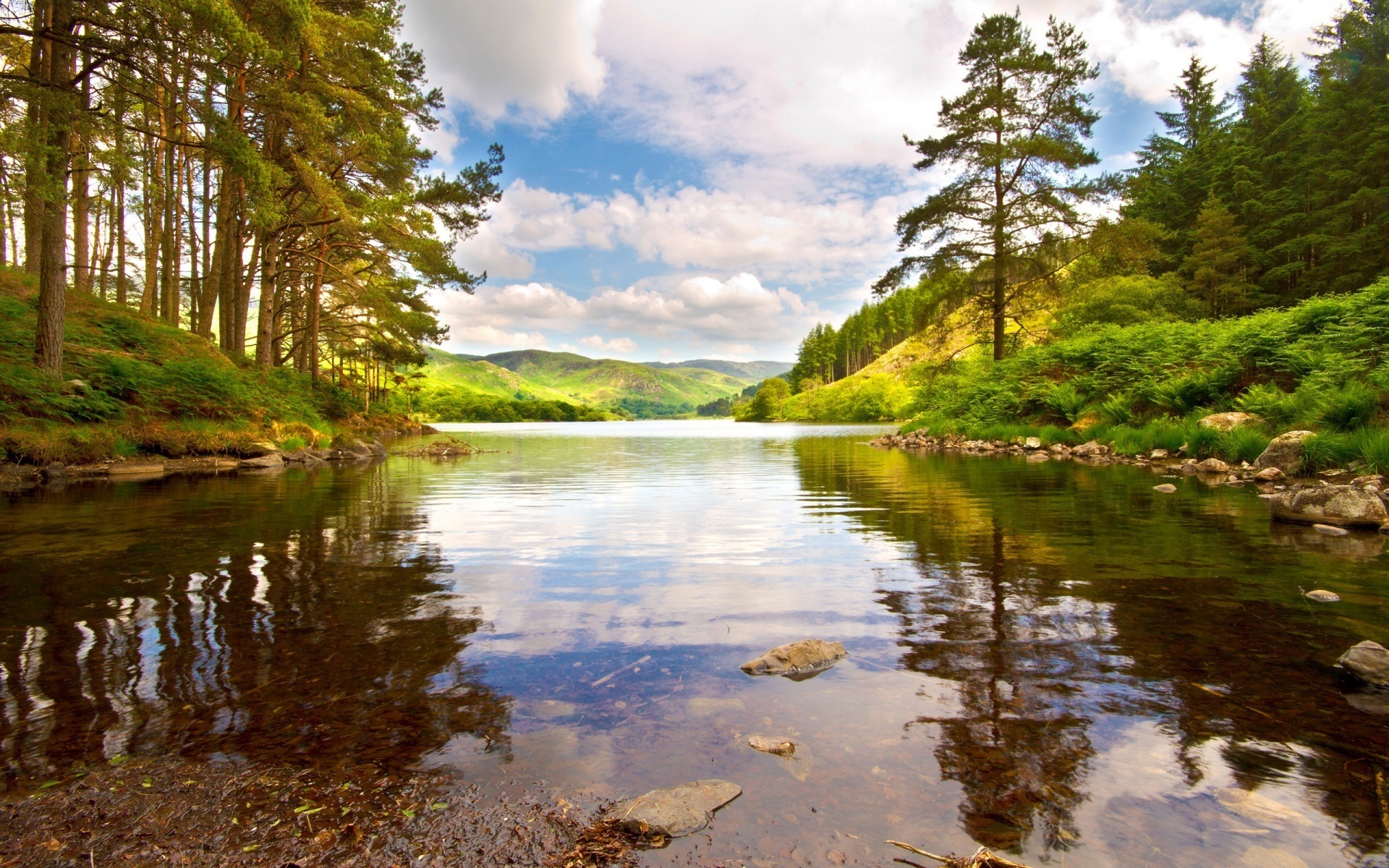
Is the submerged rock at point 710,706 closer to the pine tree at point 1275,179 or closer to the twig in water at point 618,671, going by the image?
the twig in water at point 618,671

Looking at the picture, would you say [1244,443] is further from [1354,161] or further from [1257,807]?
[1354,161]

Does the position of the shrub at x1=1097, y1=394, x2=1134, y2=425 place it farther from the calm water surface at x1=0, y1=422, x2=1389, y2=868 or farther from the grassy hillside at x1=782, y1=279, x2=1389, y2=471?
the calm water surface at x1=0, y1=422, x2=1389, y2=868

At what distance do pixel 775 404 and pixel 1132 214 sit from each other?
97332 mm

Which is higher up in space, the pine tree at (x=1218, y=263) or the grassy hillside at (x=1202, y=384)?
the pine tree at (x=1218, y=263)

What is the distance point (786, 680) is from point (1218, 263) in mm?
45928

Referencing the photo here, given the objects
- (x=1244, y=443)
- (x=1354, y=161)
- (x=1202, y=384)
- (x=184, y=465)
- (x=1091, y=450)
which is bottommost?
(x=184, y=465)

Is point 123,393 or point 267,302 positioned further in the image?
point 267,302

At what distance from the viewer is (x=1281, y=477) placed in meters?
12.8

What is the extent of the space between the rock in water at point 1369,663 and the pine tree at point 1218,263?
42.0 meters

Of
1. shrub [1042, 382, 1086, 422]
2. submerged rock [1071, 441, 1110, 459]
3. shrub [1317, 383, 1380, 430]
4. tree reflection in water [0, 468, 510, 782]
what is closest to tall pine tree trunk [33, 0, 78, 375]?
tree reflection in water [0, 468, 510, 782]

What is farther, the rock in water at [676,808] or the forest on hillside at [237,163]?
the forest on hillside at [237,163]

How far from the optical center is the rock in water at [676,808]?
2.46 m

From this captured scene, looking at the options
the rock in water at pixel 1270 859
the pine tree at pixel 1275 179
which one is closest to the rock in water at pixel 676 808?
the rock in water at pixel 1270 859

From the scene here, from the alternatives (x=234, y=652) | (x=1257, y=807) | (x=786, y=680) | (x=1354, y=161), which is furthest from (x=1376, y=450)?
(x=1354, y=161)
